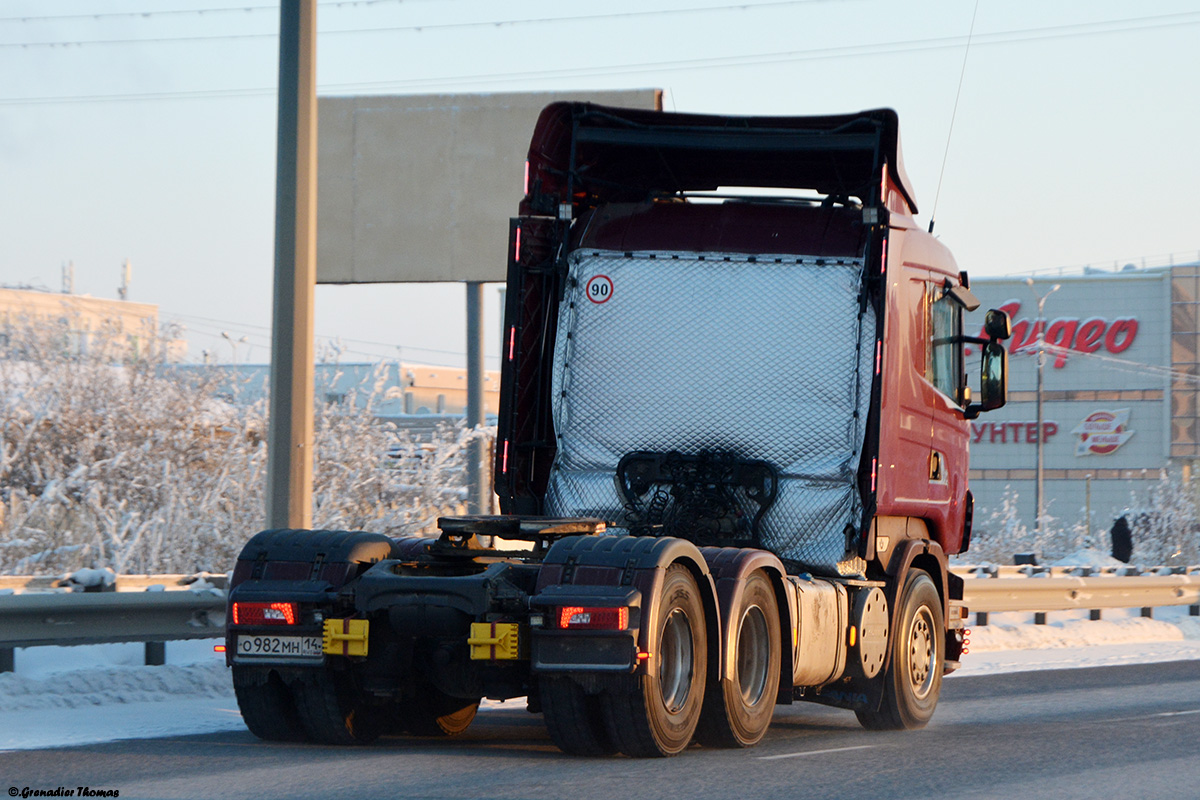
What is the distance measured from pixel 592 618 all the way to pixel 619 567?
0.30m

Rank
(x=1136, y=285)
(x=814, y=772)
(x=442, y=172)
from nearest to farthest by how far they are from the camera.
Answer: (x=814, y=772) → (x=442, y=172) → (x=1136, y=285)

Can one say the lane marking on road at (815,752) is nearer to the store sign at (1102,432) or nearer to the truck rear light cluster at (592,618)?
the truck rear light cluster at (592,618)

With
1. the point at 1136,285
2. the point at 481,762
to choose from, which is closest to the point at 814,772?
the point at 481,762

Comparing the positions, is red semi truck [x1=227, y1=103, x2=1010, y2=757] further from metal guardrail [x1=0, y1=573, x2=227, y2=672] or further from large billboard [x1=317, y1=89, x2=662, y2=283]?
large billboard [x1=317, y1=89, x2=662, y2=283]

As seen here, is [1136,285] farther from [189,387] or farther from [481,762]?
[481,762]

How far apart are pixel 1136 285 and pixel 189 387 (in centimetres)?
6083

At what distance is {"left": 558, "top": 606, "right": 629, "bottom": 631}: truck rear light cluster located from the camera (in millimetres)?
7574

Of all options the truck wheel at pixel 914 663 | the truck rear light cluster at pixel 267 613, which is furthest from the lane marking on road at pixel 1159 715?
the truck rear light cluster at pixel 267 613

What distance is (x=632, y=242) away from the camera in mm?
10641

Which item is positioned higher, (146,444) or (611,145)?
(611,145)

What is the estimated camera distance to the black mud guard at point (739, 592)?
8.36 m

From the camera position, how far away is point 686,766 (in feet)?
25.7

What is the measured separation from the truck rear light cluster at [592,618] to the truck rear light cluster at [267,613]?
1.47m

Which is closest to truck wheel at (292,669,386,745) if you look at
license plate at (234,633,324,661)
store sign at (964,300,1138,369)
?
license plate at (234,633,324,661)
